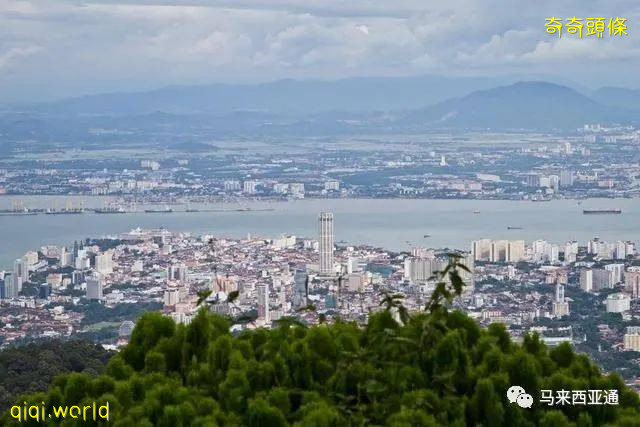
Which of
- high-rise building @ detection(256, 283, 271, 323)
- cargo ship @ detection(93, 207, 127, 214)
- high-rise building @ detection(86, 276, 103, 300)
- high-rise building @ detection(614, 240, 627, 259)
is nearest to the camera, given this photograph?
high-rise building @ detection(256, 283, 271, 323)

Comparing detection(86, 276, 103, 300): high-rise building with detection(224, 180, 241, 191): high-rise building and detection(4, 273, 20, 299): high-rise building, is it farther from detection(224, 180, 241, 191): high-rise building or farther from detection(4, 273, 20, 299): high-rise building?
detection(224, 180, 241, 191): high-rise building

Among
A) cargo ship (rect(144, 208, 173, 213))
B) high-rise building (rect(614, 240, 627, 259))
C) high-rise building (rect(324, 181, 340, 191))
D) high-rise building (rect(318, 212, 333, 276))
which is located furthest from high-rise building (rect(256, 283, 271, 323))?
high-rise building (rect(324, 181, 340, 191))

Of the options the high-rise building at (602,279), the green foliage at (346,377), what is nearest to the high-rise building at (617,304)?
the high-rise building at (602,279)

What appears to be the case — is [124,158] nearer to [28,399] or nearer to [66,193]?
[66,193]

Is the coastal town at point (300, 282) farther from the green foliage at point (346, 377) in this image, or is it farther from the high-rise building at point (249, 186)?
the high-rise building at point (249, 186)

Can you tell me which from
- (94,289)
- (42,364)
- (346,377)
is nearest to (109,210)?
(94,289)

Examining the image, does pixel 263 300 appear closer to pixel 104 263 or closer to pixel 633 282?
pixel 633 282

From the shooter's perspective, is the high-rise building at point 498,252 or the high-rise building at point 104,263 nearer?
the high-rise building at point 498,252
